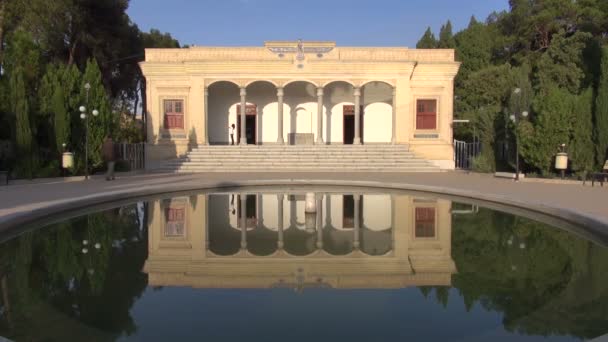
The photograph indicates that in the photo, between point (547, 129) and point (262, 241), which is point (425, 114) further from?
point (262, 241)

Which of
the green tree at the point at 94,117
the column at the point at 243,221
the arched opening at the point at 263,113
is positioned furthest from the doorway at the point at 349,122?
the column at the point at 243,221

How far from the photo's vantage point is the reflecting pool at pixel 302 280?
12.4 feet

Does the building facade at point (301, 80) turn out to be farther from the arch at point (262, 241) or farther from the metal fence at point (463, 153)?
the arch at point (262, 241)

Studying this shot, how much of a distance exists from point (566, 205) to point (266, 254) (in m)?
6.34

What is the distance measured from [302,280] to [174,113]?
67.3ft

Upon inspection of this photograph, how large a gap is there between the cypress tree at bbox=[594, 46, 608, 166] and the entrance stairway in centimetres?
692

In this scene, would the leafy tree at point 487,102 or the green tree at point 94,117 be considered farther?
the leafy tree at point 487,102

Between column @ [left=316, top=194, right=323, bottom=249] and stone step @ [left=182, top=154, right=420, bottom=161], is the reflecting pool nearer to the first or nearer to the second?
column @ [left=316, top=194, right=323, bottom=249]

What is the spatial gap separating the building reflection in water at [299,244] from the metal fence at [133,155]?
1202 centimetres

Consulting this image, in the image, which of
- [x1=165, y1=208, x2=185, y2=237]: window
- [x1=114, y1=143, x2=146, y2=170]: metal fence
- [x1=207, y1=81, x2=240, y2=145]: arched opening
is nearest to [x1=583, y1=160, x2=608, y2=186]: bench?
[x1=165, y1=208, x2=185, y2=237]: window

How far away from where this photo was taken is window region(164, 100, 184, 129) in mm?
23906

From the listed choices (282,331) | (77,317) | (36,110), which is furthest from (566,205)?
(36,110)

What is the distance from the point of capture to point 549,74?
2662 cm

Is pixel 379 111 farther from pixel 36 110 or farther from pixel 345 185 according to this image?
pixel 36 110
